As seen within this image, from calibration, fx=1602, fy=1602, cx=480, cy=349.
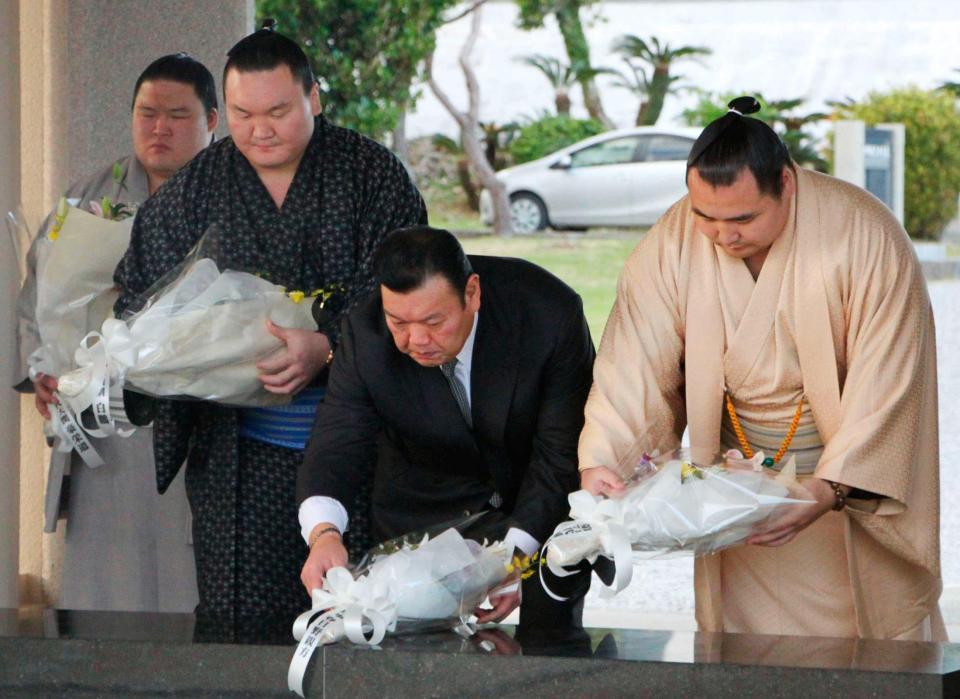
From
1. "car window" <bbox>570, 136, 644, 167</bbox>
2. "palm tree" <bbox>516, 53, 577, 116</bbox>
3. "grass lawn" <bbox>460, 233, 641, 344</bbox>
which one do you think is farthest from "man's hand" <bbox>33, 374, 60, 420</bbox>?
"palm tree" <bbox>516, 53, 577, 116</bbox>

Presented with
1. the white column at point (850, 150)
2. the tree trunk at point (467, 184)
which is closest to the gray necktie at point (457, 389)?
the white column at point (850, 150)

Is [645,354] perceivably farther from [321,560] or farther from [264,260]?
[264,260]

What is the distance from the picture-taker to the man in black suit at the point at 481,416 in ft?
10.2

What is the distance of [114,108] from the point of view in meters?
5.09

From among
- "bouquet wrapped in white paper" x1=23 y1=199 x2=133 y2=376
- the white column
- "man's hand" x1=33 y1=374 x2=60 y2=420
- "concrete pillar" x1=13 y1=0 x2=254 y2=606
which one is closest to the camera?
Answer: "bouquet wrapped in white paper" x1=23 y1=199 x2=133 y2=376

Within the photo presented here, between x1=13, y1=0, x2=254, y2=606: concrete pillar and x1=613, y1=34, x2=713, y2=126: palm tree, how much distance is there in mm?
10925

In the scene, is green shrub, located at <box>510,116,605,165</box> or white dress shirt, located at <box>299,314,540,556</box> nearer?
white dress shirt, located at <box>299,314,540,556</box>

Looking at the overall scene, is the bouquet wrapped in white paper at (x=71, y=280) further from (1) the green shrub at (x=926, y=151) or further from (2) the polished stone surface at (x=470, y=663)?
(1) the green shrub at (x=926, y=151)

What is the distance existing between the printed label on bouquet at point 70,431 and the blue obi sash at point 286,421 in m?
0.34

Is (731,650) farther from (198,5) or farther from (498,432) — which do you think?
(198,5)

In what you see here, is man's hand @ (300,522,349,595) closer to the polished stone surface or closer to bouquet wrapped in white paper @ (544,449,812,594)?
the polished stone surface

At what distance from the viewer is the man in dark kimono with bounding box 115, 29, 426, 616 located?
11.5ft

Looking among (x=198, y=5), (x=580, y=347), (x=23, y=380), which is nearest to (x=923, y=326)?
(x=580, y=347)

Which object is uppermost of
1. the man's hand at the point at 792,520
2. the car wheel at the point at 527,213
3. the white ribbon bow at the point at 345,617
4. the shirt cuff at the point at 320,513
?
the man's hand at the point at 792,520
